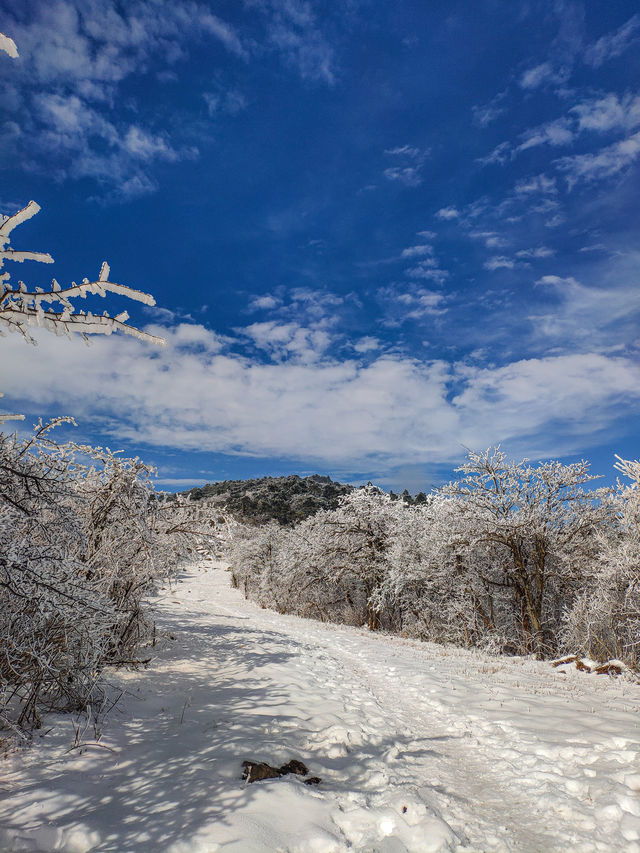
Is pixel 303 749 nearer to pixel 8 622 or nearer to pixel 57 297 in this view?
pixel 8 622

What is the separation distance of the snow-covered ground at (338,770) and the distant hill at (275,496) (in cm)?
5131

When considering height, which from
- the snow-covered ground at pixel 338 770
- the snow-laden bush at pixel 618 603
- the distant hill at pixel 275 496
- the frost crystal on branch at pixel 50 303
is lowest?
the snow-covered ground at pixel 338 770

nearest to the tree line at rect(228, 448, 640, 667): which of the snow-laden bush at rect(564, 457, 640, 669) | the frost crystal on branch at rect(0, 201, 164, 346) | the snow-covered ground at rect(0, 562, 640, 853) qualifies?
the snow-laden bush at rect(564, 457, 640, 669)

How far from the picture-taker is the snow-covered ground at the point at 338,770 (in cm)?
328

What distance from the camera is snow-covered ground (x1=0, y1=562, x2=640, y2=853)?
3.28 m

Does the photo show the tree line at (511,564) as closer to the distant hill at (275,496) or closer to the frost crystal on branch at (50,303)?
the frost crystal on branch at (50,303)

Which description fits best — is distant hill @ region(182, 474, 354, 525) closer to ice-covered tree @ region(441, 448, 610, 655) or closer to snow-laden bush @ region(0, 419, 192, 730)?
ice-covered tree @ region(441, 448, 610, 655)

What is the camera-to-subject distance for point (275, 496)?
293 feet

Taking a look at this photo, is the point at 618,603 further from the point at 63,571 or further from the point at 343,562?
the point at 343,562

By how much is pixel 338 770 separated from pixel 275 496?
86138 mm

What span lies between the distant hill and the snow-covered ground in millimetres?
51307

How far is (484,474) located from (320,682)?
356 inches

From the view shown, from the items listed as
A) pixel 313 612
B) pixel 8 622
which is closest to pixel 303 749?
pixel 8 622

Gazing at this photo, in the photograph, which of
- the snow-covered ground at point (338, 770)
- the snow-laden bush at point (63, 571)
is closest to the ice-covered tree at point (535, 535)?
the snow-covered ground at point (338, 770)
